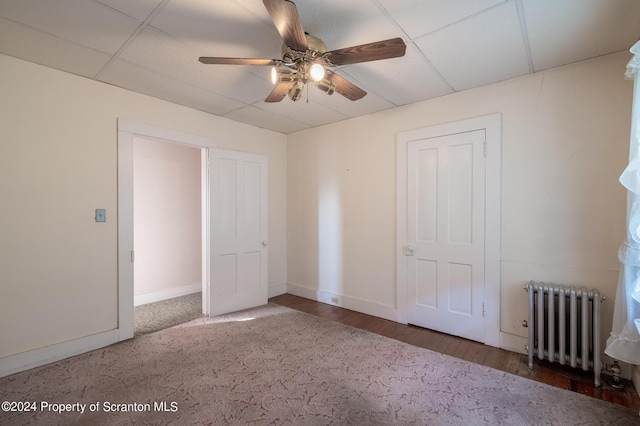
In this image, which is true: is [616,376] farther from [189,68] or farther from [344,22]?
[189,68]

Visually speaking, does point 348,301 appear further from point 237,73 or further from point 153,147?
point 153,147

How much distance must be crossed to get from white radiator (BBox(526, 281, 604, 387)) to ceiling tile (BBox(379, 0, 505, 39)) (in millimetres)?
2174

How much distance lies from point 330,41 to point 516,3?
1.17 m

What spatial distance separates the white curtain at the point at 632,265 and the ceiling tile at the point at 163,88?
3309mm

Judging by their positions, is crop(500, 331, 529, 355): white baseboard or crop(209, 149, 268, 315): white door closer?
crop(500, 331, 529, 355): white baseboard

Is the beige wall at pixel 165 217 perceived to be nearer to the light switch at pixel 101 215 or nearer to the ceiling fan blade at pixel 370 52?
the light switch at pixel 101 215

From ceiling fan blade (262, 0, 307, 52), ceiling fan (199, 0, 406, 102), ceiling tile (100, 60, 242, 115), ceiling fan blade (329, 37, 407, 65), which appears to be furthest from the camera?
ceiling tile (100, 60, 242, 115)

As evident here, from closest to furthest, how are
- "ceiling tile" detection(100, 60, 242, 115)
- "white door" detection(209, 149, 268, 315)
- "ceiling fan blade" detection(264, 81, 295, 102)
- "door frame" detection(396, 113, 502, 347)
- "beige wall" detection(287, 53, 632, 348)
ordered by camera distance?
"ceiling fan blade" detection(264, 81, 295, 102)
"beige wall" detection(287, 53, 632, 348)
"ceiling tile" detection(100, 60, 242, 115)
"door frame" detection(396, 113, 502, 347)
"white door" detection(209, 149, 268, 315)

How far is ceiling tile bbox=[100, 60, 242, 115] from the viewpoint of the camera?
8.09 ft

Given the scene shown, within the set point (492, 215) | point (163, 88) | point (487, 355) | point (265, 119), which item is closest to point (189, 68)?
point (163, 88)

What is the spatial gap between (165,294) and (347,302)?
112 inches

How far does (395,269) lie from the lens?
3324 mm

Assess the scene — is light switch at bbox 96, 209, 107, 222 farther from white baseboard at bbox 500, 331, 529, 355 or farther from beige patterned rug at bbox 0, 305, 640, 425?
white baseboard at bbox 500, 331, 529, 355

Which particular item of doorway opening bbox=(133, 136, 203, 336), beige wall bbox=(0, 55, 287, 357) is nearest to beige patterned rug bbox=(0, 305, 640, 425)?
beige wall bbox=(0, 55, 287, 357)
